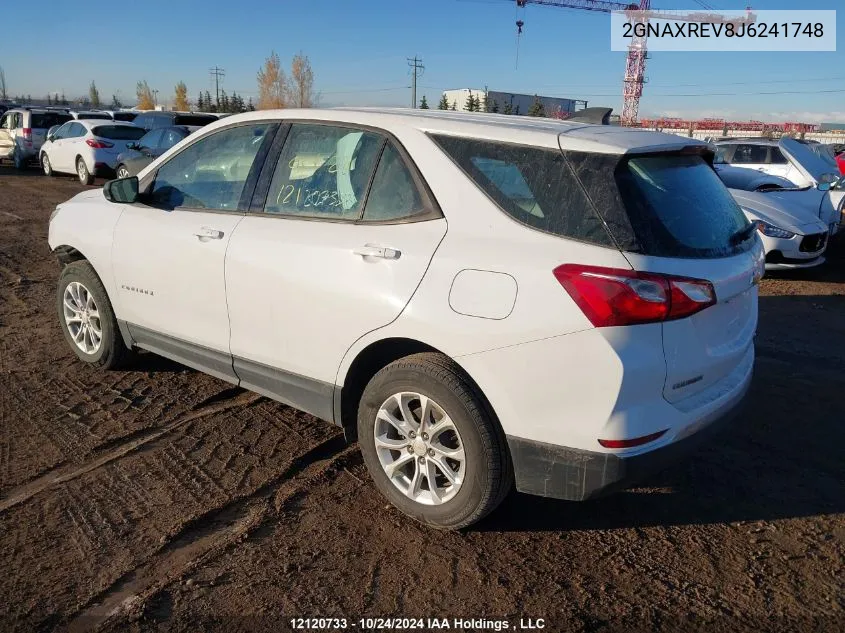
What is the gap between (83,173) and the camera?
17.3 metres

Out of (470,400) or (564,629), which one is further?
(470,400)

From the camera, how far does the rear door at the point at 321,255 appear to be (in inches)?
120

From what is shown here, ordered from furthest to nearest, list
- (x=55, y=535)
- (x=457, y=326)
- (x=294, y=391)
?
(x=294, y=391), (x=55, y=535), (x=457, y=326)

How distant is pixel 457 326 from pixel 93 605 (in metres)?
1.75

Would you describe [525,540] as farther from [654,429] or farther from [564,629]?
[654,429]

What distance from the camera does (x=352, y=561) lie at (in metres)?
2.87

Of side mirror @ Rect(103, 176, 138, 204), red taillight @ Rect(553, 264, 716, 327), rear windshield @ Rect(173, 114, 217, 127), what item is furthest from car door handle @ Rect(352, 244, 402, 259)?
rear windshield @ Rect(173, 114, 217, 127)

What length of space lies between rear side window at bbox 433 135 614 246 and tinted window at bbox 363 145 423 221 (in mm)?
248

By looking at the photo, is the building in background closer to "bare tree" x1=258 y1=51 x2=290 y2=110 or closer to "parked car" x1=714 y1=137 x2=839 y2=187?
"bare tree" x1=258 y1=51 x2=290 y2=110

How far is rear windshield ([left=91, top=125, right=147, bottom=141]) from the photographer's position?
17.1 metres

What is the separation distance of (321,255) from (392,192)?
46cm

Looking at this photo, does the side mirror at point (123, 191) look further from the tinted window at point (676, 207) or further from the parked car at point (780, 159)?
the parked car at point (780, 159)

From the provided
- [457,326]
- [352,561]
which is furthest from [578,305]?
[352,561]

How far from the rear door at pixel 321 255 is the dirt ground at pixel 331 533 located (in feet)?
1.71
